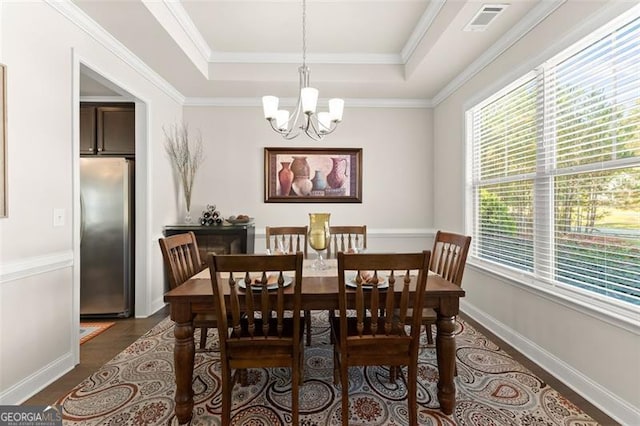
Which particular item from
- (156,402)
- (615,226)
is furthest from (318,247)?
(615,226)

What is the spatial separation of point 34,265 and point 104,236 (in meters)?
1.29

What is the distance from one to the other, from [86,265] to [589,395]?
4388mm

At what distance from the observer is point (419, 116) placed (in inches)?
167

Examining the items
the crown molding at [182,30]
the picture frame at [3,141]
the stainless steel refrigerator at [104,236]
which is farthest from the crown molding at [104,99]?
the picture frame at [3,141]

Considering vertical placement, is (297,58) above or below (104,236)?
above

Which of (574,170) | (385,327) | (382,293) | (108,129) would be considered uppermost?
(108,129)

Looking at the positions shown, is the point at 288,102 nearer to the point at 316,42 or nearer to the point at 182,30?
the point at 316,42

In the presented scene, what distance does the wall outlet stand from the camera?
2.14 m

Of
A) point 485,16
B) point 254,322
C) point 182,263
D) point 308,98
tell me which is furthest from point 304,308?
point 485,16

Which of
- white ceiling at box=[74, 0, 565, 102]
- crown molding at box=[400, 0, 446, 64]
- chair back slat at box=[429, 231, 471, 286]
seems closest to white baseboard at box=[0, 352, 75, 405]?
white ceiling at box=[74, 0, 565, 102]

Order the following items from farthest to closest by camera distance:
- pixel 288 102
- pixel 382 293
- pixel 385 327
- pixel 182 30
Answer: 1. pixel 288 102
2. pixel 182 30
3. pixel 382 293
4. pixel 385 327

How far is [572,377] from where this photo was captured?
2018 mm

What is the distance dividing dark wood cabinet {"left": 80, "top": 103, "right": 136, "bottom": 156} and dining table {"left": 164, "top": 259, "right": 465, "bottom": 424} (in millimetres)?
2474

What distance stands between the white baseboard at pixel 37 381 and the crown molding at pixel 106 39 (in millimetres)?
2507
